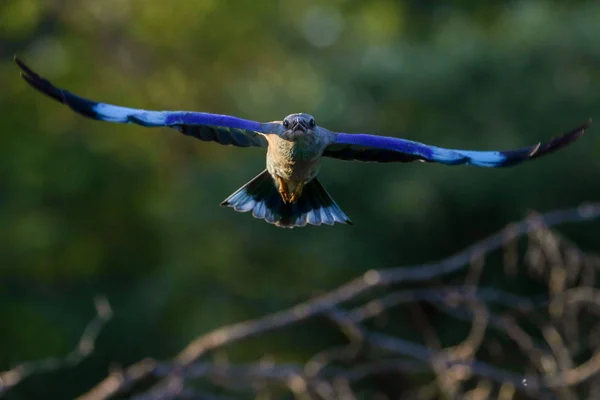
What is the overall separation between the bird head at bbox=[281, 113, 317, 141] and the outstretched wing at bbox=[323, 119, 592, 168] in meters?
0.17

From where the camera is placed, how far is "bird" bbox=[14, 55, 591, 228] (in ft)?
12.1

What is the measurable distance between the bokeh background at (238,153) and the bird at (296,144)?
26.0 ft

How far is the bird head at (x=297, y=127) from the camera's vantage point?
371 cm

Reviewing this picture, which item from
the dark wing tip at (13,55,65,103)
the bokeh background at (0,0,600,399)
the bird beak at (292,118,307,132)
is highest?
the bokeh background at (0,0,600,399)

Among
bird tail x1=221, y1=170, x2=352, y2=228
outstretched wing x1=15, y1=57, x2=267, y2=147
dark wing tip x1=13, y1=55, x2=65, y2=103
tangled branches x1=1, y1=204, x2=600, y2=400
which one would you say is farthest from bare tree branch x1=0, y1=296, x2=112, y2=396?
dark wing tip x1=13, y1=55, x2=65, y2=103

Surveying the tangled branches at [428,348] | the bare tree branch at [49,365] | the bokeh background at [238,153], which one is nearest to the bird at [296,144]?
the tangled branches at [428,348]

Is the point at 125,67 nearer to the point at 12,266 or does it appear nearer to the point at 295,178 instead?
the point at 12,266

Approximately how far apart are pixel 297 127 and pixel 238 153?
11.1 m

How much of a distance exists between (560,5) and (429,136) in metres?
4.23

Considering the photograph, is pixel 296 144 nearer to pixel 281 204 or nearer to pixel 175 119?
pixel 175 119

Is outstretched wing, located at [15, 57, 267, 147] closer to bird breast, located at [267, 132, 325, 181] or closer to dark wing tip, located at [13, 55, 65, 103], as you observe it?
dark wing tip, located at [13, 55, 65, 103]

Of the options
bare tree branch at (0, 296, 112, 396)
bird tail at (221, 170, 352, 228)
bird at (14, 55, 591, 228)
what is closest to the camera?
bird at (14, 55, 591, 228)

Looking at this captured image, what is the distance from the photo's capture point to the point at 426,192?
12.2 m

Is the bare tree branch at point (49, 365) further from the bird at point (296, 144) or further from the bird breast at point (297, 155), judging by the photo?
the bird breast at point (297, 155)
